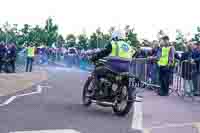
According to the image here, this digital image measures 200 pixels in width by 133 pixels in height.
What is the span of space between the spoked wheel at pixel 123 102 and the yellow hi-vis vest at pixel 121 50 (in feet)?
2.42

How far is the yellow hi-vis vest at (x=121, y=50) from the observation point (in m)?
11.2

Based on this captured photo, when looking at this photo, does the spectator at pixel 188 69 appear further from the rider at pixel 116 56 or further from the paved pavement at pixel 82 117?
the rider at pixel 116 56

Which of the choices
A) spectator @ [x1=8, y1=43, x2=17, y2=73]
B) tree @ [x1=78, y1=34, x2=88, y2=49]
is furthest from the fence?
tree @ [x1=78, y1=34, x2=88, y2=49]

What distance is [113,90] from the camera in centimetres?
1114

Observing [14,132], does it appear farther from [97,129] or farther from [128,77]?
[128,77]

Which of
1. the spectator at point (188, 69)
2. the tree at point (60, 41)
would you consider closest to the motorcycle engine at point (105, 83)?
the spectator at point (188, 69)

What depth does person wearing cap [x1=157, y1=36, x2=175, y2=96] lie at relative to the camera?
1686 centimetres

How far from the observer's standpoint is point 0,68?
29406 millimetres

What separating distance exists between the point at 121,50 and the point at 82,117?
1867 mm

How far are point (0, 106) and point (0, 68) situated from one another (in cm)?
1838

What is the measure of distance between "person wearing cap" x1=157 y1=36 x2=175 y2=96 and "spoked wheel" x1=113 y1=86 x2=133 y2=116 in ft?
19.9

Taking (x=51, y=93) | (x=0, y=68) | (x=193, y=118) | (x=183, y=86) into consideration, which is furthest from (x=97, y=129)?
(x=0, y=68)

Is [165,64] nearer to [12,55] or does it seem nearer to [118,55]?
[118,55]

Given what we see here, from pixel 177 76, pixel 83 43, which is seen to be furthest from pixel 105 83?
pixel 83 43
